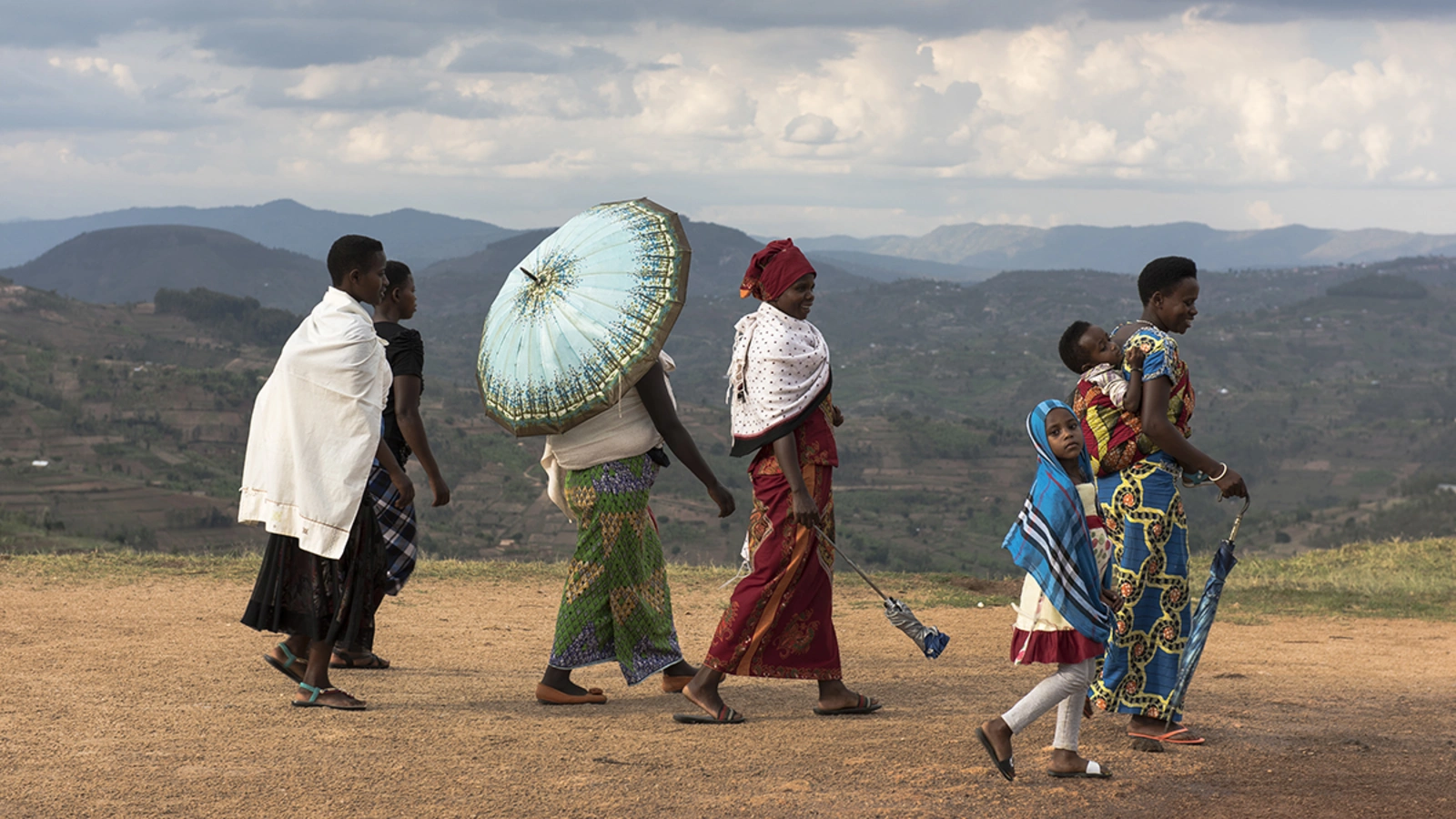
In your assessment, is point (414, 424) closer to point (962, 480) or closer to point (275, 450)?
point (275, 450)

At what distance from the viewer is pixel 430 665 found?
6.42 metres

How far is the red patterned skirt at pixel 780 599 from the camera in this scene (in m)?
5.05

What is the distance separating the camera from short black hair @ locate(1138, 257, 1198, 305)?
16.1 feet

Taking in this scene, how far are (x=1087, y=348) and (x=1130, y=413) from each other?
0.34m

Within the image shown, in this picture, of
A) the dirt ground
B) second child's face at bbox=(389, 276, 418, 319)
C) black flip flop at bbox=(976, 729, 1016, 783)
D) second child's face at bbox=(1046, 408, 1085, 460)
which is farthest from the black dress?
second child's face at bbox=(1046, 408, 1085, 460)

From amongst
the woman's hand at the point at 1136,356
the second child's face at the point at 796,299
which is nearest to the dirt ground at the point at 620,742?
the woman's hand at the point at 1136,356

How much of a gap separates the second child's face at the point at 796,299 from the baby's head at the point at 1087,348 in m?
1.07

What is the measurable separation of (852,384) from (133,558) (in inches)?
4423

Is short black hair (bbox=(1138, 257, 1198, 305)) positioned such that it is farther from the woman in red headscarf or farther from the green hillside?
the green hillside

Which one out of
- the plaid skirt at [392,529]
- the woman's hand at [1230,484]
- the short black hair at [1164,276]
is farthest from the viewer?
the plaid skirt at [392,529]

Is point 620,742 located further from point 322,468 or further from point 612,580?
point 322,468

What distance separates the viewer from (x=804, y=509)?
16.1 feet

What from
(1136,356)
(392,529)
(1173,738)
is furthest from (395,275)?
(1173,738)

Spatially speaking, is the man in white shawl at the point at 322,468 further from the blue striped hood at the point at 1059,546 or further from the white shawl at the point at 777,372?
the blue striped hood at the point at 1059,546
